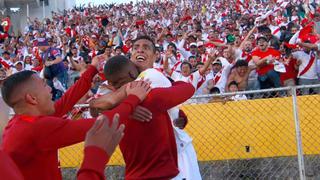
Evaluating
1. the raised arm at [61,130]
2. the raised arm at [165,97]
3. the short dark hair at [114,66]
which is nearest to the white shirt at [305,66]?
the raised arm at [165,97]

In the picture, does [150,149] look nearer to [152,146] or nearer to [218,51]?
[152,146]

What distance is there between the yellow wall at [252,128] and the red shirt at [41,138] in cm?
446

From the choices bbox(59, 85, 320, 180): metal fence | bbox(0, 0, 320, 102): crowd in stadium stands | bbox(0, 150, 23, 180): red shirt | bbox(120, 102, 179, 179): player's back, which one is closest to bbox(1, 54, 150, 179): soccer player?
bbox(120, 102, 179, 179): player's back

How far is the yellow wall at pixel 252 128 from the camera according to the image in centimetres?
720

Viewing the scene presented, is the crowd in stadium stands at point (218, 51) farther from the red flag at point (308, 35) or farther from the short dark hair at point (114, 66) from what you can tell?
the short dark hair at point (114, 66)

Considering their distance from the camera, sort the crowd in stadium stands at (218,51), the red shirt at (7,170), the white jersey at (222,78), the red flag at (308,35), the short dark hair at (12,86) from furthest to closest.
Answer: the red flag at (308,35) → the white jersey at (222,78) → the crowd in stadium stands at (218,51) → the short dark hair at (12,86) → the red shirt at (7,170)

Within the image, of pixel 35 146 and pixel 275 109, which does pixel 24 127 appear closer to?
pixel 35 146

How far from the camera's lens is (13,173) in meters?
1.90

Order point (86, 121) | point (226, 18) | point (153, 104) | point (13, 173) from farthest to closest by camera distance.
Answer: point (226, 18)
point (153, 104)
point (86, 121)
point (13, 173)

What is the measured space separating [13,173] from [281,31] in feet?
36.3

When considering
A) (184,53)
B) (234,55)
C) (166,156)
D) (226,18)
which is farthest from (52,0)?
(166,156)

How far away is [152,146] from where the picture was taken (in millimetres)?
3670

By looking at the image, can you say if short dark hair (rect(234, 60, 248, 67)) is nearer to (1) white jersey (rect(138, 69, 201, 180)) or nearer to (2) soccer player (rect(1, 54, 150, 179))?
(1) white jersey (rect(138, 69, 201, 180))

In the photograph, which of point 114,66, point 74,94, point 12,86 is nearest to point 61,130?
point 12,86
